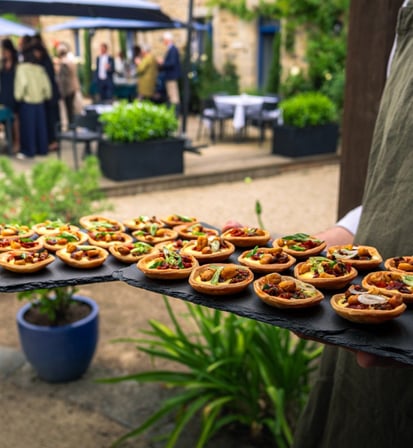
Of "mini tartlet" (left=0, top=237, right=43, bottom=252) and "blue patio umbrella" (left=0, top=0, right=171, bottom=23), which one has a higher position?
"blue patio umbrella" (left=0, top=0, right=171, bottom=23)

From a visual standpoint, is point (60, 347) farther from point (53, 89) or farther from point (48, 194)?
point (53, 89)

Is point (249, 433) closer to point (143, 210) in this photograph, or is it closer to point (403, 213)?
point (403, 213)

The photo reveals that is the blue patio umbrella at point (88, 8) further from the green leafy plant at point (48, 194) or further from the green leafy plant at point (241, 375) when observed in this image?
the green leafy plant at point (241, 375)

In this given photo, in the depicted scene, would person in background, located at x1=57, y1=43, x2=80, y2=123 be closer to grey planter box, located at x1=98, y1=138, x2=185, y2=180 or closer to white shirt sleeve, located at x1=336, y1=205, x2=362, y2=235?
grey planter box, located at x1=98, y1=138, x2=185, y2=180

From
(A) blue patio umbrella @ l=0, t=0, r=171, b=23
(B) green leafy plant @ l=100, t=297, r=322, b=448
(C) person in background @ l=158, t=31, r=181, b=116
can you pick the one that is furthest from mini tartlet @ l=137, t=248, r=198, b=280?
(C) person in background @ l=158, t=31, r=181, b=116

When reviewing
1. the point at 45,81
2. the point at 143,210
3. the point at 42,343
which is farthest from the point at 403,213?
the point at 45,81

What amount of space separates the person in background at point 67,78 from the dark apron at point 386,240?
9.92 m

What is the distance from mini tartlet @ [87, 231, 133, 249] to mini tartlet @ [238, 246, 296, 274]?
33 centimetres

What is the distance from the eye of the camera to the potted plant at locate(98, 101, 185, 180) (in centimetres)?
800

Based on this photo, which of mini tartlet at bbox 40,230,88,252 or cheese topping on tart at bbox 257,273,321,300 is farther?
mini tartlet at bbox 40,230,88,252

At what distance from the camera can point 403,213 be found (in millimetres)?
1350

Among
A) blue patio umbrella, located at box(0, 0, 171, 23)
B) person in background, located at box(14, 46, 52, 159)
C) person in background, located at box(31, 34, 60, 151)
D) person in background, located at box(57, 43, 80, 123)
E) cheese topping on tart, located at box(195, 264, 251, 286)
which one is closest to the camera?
cheese topping on tart, located at box(195, 264, 251, 286)

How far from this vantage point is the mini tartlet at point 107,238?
1536 mm

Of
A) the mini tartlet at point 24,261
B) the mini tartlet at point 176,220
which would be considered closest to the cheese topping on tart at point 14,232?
the mini tartlet at point 24,261
